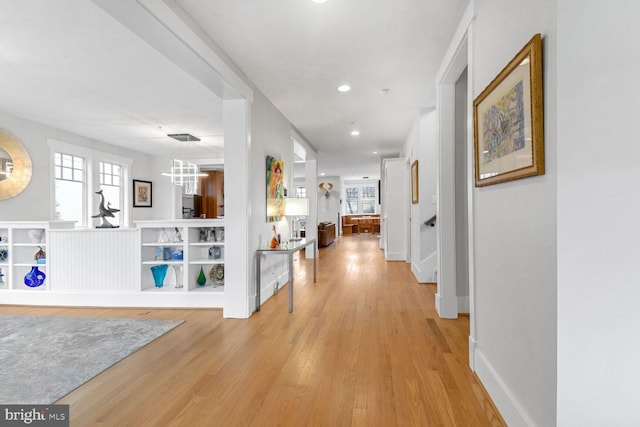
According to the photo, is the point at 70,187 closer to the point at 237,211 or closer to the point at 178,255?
the point at 178,255

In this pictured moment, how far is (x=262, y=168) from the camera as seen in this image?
420 cm

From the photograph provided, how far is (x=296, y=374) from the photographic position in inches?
88.8

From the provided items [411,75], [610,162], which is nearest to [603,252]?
[610,162]

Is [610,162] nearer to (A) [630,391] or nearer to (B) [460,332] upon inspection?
(A) [630,391]

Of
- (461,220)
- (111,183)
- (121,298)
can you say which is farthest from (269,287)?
(111,183)

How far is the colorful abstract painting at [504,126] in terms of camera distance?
1502mm

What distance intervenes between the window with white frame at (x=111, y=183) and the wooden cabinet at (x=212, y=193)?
8.37ft

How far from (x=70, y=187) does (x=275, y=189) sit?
422 centimetres

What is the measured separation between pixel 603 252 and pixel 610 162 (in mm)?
327

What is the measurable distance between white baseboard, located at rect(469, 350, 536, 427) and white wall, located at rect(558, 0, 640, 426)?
1.19 ft

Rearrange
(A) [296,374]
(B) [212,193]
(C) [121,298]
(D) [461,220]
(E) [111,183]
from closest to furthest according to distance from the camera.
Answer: (A) [296,374] < (D) [461,220] < (C) [121,298] < (E) [111,183] < (B) [212,193]

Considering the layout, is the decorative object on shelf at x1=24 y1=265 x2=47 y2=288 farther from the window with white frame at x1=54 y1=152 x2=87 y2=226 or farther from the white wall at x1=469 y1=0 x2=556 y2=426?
the white wall at x1=469 y1=0 x2=556 y2=426

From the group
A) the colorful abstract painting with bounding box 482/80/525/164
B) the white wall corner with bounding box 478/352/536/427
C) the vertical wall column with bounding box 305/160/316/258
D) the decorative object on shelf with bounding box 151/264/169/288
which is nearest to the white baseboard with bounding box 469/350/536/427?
the white wall corner with bounding box 478/352/536/427

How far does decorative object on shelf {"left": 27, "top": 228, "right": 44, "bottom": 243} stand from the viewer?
4221 millimetres
